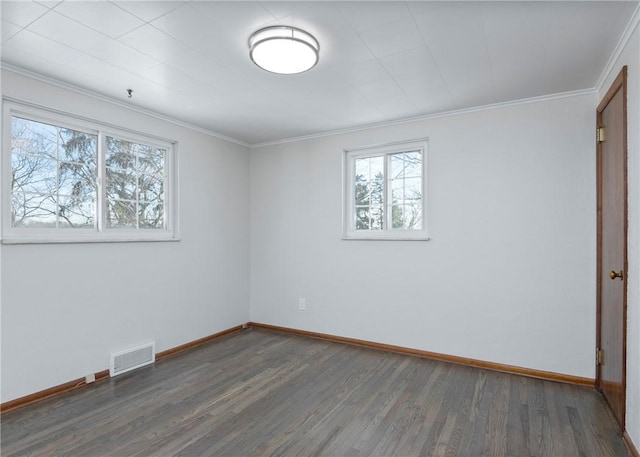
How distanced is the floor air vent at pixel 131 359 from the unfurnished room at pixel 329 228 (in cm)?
2

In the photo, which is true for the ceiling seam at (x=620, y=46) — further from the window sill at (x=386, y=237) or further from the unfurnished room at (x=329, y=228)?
the window sill at (x=386, y=237)

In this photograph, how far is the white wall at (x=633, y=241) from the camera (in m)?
1.90

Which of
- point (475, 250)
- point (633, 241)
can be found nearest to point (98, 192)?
point (475, 250)

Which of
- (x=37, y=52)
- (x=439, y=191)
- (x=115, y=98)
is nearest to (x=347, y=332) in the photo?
(x=439, y=191)

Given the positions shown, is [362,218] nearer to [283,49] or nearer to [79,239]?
[283,49]

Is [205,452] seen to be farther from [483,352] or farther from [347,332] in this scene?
[483,352]

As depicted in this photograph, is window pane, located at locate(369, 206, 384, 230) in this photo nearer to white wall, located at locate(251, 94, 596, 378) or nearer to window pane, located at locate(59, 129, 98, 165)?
white wall, located at locate(251, 94, 596, 378)

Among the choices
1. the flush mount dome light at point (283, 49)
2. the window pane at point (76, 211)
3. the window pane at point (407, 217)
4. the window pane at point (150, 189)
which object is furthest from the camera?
the window pane at point (407, 217)

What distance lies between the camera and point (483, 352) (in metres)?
3.23

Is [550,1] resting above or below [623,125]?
above

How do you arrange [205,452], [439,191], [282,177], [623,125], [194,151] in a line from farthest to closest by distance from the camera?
[282,177] → [194,151] → [439,191] → [623,125] → [205,452]

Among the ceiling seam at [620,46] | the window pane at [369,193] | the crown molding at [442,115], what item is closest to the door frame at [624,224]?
the ceiling seam at [620,46]

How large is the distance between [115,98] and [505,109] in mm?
3470

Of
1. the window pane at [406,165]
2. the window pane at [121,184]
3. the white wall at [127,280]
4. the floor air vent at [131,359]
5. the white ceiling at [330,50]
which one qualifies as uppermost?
the white ceiling at [330,50]
